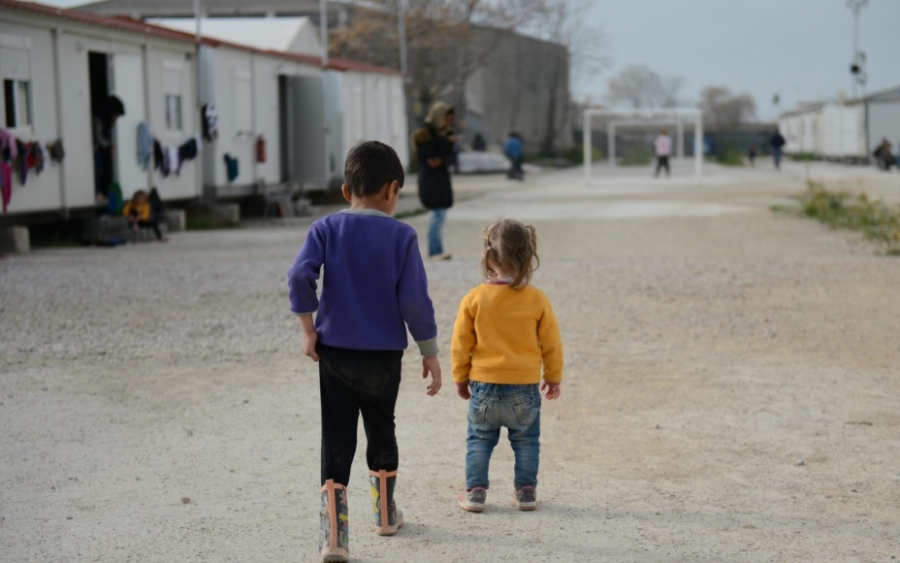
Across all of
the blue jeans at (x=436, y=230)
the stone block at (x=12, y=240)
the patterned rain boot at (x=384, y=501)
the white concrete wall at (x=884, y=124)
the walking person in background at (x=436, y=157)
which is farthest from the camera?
the white concrete wall at (x=884, y=124)

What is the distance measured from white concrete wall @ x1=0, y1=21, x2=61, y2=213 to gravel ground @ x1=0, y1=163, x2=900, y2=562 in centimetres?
331

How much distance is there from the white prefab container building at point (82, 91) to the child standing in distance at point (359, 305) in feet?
38.4

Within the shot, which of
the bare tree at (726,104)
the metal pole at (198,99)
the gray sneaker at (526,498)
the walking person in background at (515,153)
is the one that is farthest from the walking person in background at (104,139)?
the bare tree at (726,104)

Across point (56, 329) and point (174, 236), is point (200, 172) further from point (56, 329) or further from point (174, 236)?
point (56, 329)

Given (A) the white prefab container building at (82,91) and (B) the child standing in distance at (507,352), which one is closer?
(B) the child standing in distance at (507,352)

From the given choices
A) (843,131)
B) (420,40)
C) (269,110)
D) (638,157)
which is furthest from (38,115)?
(638,157)

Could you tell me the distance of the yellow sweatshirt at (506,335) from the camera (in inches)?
186

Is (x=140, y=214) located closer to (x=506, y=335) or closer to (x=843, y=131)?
(x=506, y=335)

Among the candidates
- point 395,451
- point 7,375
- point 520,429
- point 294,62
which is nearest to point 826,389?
point 520,429

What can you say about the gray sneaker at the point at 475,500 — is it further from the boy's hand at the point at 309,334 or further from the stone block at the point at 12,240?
the stone block at the point at 12,240

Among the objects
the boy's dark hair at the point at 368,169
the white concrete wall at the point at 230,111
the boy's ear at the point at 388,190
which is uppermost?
the white concrete wall at the point at 230,111

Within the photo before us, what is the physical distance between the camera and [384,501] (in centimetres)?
448

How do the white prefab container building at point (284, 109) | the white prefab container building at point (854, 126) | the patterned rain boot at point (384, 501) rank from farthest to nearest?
1. the white prefab container building at point (854, 126)
2. the white prefab container building at point (284, 109)
3. the patterned rain boot at point (384, 501)

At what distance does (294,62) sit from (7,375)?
1763cm
